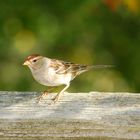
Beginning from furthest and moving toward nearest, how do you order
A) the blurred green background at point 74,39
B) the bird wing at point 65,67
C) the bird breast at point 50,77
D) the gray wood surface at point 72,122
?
1. the blurred green background at point 74,39
2. the bird wing at point 65,67
3. the bird breast at point 50,77
4. the gray wood surface at point 72,122

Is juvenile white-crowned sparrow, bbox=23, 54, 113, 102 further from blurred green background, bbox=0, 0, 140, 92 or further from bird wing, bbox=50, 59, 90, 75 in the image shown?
blurred green background, bbox=0, 0, 140, 92

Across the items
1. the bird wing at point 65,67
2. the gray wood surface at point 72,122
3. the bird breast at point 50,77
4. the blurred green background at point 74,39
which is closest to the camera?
the gray wood surface at point 72,122

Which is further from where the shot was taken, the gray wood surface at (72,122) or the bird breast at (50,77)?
the bird breast at (50,77)

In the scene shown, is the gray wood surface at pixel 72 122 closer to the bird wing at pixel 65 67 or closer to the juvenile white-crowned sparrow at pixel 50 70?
the juvenile white-crowned sparrow at pixel 50 70

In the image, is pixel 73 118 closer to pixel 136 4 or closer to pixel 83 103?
pixel 83 103

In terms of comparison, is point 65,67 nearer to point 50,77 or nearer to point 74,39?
point 50,77

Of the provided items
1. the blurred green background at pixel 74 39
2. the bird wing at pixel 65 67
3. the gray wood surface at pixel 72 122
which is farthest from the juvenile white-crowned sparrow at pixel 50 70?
the gray wood surface at pixel 72 122

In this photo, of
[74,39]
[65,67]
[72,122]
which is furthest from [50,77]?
[74,39]
